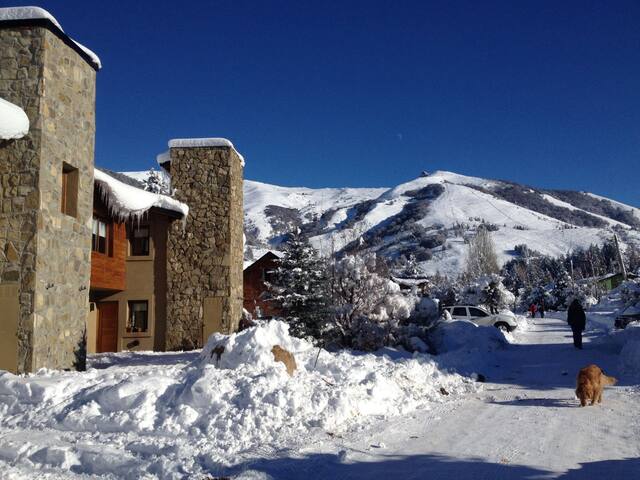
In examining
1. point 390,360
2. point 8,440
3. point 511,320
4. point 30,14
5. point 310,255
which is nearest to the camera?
point 8,440

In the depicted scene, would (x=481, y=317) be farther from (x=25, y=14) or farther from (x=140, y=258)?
(x=25, y=14)

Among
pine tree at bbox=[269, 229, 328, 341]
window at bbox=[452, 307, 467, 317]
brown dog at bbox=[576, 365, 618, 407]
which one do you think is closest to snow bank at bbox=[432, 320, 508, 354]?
pine tree at bbox=[269, 229, 328, 341]

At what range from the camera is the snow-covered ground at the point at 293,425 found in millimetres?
5879

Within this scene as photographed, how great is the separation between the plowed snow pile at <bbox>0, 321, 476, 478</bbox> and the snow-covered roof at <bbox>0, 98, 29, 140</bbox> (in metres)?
4.75

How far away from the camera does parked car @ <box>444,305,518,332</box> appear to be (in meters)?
27.0

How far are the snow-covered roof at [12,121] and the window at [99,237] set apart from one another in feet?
21.8

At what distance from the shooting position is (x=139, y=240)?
1991 centimetres

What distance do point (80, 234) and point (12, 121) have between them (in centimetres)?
303

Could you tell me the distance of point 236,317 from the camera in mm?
19406

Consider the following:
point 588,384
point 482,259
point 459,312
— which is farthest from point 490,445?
point 482,259

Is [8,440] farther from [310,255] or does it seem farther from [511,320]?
[511,320]

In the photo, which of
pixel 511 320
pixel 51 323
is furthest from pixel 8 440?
pixel 511 320

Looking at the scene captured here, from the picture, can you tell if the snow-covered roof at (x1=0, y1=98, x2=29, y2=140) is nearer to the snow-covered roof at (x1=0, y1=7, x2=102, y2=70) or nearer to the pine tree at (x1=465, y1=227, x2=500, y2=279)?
the snow-covered roof at (x1=0, y1=7, x2=102, y2=70)

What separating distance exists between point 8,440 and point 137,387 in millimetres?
1661
